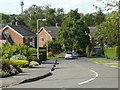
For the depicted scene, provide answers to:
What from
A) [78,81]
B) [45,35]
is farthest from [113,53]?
[78,81]

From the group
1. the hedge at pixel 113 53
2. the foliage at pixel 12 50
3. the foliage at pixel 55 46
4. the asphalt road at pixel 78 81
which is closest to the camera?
the asphalt road at pixel 78 81

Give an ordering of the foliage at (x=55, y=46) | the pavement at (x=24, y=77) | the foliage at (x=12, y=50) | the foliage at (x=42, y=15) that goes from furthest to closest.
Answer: the foliage at (x=42, y=15) < the foliage at (x=55, y=46) < the foliage at (x=12, y=50) < the pavement at (x=24, y=77)

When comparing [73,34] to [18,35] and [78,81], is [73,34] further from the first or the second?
[78,81]

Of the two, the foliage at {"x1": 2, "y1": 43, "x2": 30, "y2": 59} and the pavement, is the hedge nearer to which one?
the foliage at {"x1": 2, "y1": 43, "x2": 30, "y2": 59}

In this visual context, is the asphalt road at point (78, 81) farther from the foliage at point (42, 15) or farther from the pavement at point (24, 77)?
the foliage at point (42, 15)

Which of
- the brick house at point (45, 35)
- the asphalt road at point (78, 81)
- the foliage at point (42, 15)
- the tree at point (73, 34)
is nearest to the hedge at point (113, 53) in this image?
the tree at point (73, 34)

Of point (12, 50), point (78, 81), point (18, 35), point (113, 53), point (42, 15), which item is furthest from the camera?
point (42, 15)

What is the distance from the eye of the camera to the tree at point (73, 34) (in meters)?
105

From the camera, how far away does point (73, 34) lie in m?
105

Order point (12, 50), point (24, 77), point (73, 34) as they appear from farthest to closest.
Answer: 1. point (73, 34)
2. point (12, 50)
3. point (24, 77)

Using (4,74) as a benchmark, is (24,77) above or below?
below

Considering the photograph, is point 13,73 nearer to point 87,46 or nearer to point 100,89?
point 100,89

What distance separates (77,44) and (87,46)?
4.29m

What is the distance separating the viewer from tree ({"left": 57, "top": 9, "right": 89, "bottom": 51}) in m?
105
